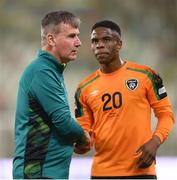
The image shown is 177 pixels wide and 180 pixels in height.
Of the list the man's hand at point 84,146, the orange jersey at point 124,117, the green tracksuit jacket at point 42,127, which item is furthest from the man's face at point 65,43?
the orange jersey at point 124,117

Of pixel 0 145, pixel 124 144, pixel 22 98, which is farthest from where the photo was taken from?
pixel 0 145

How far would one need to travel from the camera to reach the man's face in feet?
9.37

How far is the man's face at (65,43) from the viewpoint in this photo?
2855 mm

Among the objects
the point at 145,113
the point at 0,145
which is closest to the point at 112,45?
the point at 145,113

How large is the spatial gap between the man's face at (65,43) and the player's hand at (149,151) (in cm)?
62

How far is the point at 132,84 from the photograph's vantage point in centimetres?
333

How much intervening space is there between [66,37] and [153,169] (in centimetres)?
91

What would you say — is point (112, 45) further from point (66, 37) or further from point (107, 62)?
point (66, 37)

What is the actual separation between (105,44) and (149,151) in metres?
0.67

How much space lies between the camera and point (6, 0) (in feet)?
26.7

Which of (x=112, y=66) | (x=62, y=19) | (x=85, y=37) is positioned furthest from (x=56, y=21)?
(x=85, y=37)

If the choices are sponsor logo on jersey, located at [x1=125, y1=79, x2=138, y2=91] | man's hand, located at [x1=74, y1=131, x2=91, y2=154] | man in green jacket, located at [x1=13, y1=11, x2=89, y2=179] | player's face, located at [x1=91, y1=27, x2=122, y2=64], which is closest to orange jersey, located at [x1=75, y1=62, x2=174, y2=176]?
sponsor logo on jersey, located at [x1=125, y1=79, x2=138, y2=91]

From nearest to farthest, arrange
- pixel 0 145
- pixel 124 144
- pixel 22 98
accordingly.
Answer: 1. pixel 22 98
2. pixel 124 144
3. pixel 0 145

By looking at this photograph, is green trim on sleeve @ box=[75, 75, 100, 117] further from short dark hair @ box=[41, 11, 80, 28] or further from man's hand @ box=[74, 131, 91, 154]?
short dark hair @ box=[41, 11, 80, 28]
